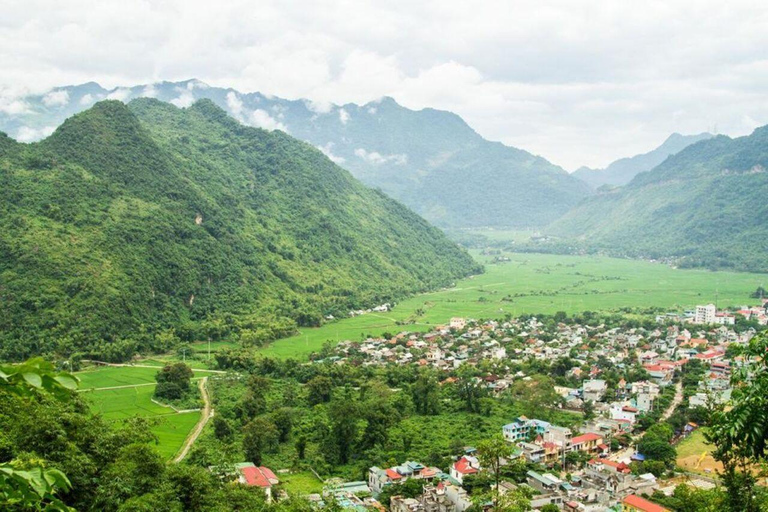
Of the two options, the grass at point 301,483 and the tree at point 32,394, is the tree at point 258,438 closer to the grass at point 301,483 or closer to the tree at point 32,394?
the grass at point 301,483

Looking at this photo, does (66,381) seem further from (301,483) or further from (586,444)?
(586,444)

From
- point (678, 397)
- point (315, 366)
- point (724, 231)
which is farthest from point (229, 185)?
point (724, 231)

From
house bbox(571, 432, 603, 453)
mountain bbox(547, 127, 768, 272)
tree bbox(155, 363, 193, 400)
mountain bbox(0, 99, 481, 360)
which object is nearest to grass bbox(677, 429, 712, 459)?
house bbox(571, 432, 603, 453)

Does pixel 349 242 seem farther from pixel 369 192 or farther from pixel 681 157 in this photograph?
pixel 681 157

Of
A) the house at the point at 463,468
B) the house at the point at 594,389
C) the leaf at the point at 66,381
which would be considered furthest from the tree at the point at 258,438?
the leaf at the point at 66,381

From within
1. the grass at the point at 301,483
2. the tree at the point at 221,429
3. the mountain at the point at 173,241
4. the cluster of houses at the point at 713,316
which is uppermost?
the mountain at the point at 173,241

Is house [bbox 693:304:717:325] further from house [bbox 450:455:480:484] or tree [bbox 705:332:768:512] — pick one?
tree [bbox 705:332:768:512]

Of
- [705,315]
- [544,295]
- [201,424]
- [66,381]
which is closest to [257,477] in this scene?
[201,424]
